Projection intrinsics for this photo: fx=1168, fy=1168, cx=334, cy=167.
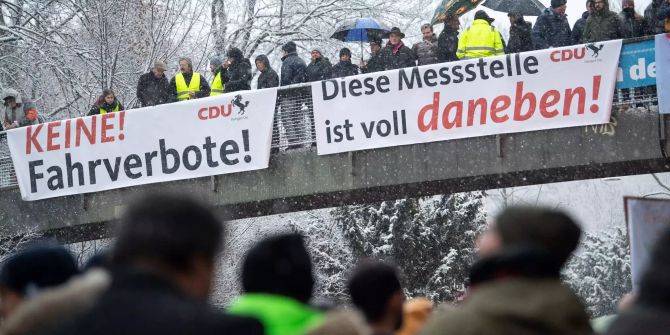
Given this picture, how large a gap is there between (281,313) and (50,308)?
756 mm

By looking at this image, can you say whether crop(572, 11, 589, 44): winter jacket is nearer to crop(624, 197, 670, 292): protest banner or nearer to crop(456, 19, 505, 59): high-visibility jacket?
crop(456, 19, 505, 59): high-visibility jacket

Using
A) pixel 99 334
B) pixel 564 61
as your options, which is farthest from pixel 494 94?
pixel 99 334

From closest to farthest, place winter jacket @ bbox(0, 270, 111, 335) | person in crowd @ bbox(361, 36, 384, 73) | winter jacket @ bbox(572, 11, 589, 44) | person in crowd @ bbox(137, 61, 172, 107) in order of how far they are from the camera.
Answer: winter jacket @ bbox(0, 270, 111, 335)
winter jacket @ bbox(572, 11, 589, 44)
person in crowd @ bbox(361, 36, 384, 73)
person in crowd @ bbox(137, 61, 172, 107)

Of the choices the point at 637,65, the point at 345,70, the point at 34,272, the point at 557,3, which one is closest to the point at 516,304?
the point at 34,272

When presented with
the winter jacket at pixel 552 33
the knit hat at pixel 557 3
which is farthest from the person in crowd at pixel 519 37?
the knit hat at pixel 557 3

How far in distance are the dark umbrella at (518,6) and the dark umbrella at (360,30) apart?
103 inches

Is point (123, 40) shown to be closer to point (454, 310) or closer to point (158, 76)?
point (158, 76)

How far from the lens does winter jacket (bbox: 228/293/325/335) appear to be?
3.88m

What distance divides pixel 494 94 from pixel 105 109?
607cm

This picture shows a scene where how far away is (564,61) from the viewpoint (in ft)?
45.9

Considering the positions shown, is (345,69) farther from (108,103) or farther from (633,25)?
(633,25)

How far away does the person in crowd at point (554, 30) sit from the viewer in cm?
1486

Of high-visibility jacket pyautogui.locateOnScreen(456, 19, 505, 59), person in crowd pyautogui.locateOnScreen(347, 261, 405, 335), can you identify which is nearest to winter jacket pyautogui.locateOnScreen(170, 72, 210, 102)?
high-visibility jacket pyautogui.locateOnScreen(456, 19, 505, 59)

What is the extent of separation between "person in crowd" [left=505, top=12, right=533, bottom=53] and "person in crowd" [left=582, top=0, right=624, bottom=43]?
0.86 m
